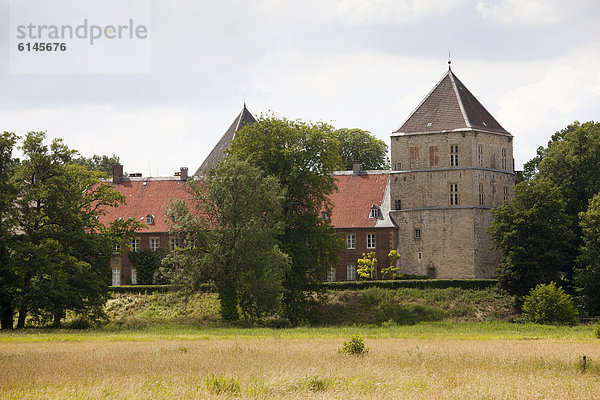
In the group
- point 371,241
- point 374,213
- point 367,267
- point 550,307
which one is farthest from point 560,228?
point 374,213

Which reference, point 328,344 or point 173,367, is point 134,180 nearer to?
point 328,344

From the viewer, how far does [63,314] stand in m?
49.6

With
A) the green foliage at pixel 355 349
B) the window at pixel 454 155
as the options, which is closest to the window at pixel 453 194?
the window at pixel 454 155

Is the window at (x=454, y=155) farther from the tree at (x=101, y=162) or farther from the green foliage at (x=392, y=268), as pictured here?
the tree at (x=101, y=162)

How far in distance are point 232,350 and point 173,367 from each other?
5.85 metres

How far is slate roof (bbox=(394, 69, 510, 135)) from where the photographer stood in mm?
71188

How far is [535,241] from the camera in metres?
59.8

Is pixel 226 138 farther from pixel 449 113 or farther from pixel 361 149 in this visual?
pixel 449 113

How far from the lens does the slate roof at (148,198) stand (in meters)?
77.6

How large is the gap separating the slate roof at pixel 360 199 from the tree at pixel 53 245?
25.8 m

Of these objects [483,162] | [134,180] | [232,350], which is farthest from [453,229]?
[232,350]

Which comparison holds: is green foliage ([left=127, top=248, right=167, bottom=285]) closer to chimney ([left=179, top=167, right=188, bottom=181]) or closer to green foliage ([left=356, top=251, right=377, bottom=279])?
chimney ([left=179, top=167, right=188, bottom=181])

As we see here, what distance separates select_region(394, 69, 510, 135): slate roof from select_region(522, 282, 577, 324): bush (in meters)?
19.6

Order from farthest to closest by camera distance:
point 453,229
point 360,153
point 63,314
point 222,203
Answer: point 360,153 → point 453,229 → point 222,203 → point 63,314
